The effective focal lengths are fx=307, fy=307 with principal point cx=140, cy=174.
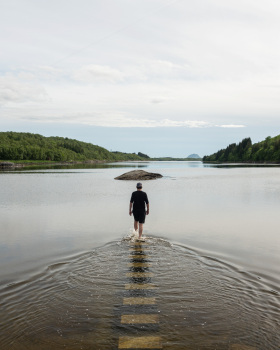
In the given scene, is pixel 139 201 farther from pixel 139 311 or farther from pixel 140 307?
pixel 139 311

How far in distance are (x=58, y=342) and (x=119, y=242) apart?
9573mm

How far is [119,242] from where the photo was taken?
1662cm

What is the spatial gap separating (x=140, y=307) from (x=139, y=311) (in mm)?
244

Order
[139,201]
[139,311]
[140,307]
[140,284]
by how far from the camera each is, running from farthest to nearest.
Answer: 1. [139,201]
2. [140,284]
3. [140,307]
4. [139,311]

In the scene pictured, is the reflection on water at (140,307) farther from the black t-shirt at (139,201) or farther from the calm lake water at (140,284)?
the black t-shirt at (139,201)

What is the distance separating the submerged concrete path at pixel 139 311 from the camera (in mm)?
7063

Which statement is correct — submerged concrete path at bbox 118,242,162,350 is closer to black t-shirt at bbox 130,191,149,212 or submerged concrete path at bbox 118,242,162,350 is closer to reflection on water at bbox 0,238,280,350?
reflection on water at bbox 0,238,280,350

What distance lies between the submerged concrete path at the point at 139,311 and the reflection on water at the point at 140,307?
3 centimetres

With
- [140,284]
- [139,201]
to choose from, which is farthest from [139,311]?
[139,201]

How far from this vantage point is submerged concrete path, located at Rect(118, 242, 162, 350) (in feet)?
23.2

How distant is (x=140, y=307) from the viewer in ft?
28.7

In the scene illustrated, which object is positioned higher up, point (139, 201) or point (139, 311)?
point (139, 201)

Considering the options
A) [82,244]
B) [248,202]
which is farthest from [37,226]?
[248,202]

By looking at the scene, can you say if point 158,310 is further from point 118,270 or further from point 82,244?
point 82,244
